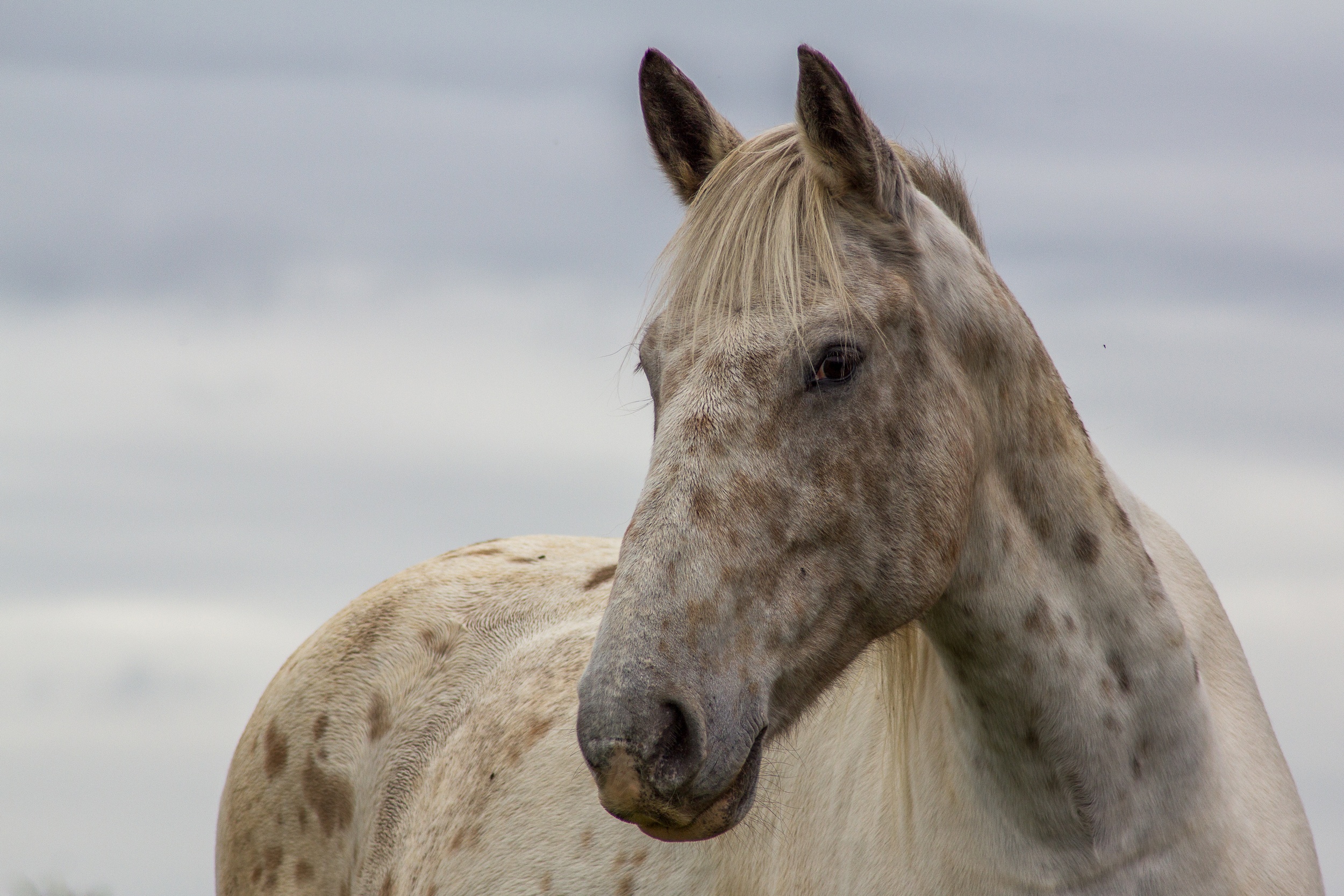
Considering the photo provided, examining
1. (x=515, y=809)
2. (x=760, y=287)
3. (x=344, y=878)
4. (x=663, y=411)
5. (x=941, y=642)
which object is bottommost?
(x=344, y=878)

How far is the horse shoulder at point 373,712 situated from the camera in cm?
480

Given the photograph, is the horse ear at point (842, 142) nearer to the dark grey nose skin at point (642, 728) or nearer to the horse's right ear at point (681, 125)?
the horse's right ear at point (681, 125)

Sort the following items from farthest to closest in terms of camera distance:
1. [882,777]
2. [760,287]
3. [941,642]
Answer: [882,777] < [941,642] < [760,287]

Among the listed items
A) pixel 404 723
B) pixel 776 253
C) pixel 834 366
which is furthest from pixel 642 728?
pixel 404 723

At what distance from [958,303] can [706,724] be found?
41.9 inches

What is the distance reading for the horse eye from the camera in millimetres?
2520

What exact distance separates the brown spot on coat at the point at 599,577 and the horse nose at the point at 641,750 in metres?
2.60

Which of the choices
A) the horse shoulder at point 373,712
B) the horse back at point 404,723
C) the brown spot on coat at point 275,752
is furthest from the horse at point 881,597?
the brown spot on coat at point 275,752

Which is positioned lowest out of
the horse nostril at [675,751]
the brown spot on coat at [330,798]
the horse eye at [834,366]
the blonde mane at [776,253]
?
the brown spot on coat at [330,798]

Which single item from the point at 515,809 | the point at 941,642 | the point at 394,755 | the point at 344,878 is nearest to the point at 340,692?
the point at 394,755

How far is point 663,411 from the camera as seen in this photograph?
2527 millimetres

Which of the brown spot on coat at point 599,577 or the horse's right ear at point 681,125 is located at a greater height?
the horse's right ear at point 681,125

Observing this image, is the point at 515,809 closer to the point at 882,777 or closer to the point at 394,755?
the point at 394,755

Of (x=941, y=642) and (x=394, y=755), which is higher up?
(x=941, y=642)
